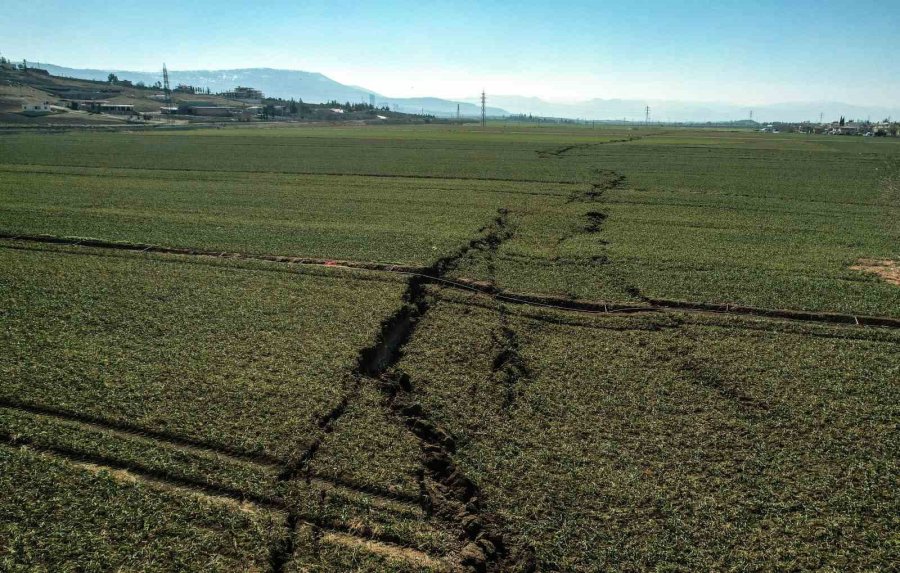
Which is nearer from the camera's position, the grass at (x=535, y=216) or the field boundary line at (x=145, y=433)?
the field boundary line at (x=145, y=433)

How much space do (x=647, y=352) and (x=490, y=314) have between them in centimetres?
288

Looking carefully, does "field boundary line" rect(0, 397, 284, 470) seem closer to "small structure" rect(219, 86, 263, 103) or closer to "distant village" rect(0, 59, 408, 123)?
"distant village" rect(0, 59, 408, 123)

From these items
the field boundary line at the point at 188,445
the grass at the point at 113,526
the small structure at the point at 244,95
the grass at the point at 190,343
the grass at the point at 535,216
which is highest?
the small structure at the point at 244,95

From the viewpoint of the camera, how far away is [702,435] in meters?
7.02

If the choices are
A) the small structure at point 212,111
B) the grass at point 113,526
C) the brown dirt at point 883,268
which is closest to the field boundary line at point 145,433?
the grass at point 113,526

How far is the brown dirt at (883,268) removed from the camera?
13.0 meters

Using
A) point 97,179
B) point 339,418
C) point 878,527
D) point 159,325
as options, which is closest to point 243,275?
point 159,325

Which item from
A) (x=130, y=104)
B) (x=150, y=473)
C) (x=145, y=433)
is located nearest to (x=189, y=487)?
(x=150, y=473)

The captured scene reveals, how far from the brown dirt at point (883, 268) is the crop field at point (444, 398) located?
12cm

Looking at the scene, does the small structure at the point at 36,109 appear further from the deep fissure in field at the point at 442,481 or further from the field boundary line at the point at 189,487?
the field boundary line at the point at 189,487

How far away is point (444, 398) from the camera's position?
780 cm

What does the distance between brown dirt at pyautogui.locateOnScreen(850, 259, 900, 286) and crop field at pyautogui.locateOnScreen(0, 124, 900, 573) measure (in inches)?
4.8

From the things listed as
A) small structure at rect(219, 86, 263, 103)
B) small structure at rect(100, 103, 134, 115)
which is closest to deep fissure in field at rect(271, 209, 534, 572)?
small structure at rect(100, 103, 134, 115)

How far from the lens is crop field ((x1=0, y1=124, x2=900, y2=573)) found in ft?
17.7
